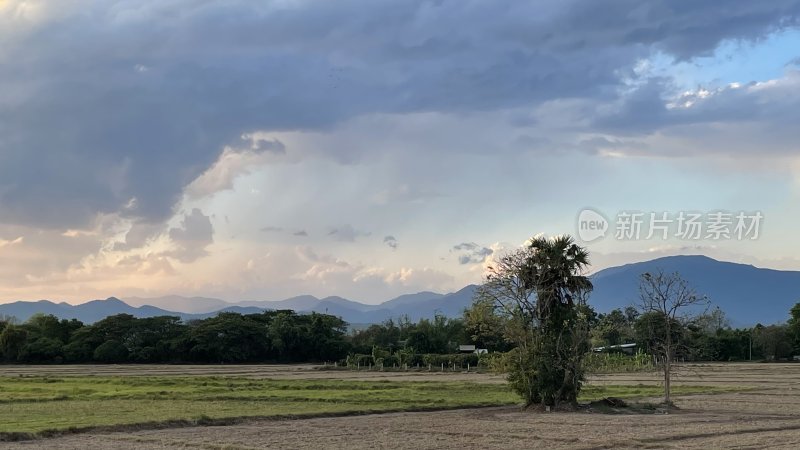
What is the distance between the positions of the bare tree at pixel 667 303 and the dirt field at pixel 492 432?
2769mm

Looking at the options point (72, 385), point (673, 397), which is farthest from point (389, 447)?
point (72, 385)

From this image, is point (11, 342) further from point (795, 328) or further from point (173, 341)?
point (795, 328)

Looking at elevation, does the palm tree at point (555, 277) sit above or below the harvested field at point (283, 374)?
above

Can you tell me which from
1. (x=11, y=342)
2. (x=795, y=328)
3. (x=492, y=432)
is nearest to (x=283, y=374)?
(x=11, y=342)

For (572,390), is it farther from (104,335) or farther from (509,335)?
(104,335)

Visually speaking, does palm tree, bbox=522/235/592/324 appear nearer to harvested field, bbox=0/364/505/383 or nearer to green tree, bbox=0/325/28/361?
harvested field, bbox=0/364/505/383

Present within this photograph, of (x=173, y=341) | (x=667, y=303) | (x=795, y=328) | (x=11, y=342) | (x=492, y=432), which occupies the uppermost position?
(x=795, y=328)

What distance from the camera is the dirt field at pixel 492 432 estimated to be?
2456 cm

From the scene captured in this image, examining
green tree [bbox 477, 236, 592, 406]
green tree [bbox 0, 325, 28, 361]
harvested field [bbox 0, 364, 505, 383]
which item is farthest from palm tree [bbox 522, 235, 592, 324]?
green tree [bbox 0, 325, 28, 361]

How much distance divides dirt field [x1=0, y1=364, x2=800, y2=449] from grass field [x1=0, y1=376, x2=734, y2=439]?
9.22ft

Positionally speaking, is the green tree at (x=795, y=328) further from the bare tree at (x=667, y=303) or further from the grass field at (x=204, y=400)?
the bare tree at (x=667, y=303)

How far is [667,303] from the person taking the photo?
37969 millimetres

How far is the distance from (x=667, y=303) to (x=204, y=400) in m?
25.5

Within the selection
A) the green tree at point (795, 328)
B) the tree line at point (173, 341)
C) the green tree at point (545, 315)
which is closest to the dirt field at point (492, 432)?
the green tree at point (545, 315)
